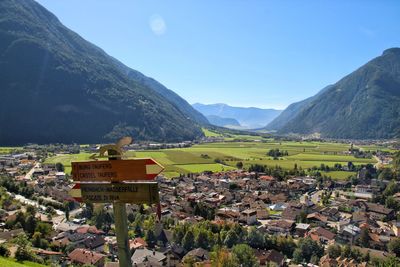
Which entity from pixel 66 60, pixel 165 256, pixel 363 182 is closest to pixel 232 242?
pixel 165 256

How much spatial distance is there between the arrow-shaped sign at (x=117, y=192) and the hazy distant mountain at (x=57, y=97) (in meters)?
136

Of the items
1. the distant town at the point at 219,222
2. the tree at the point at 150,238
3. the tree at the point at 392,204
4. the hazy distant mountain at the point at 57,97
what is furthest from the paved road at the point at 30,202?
the hazy distant mountain at the point at 57,97

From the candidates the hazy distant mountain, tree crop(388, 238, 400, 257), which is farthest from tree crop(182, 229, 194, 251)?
the hazy distant mountain

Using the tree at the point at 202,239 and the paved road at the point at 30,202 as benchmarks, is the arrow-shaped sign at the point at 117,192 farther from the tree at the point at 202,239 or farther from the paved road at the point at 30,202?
the paved road at the point at 30,202

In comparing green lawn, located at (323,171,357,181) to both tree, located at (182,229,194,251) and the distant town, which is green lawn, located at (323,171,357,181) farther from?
tree, located at (182,229,194,251)

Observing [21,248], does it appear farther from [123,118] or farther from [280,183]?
[123,118]

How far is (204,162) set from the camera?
97.9 meters

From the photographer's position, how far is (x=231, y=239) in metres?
36.8

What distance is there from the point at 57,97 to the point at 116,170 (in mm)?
161194

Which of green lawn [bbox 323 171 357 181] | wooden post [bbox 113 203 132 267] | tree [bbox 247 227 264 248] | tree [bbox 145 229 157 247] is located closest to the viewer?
wooden post [bbox 113 203 132 267]

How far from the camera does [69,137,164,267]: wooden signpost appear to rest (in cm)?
507

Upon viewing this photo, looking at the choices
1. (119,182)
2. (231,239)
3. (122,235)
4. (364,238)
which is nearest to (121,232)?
(122,235)

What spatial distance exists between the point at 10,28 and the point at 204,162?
125m

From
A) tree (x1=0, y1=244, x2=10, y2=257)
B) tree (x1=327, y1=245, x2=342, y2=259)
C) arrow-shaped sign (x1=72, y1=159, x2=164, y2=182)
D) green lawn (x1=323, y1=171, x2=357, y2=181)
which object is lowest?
tree (x1=327, y1=245, x2=342, y2=259)
